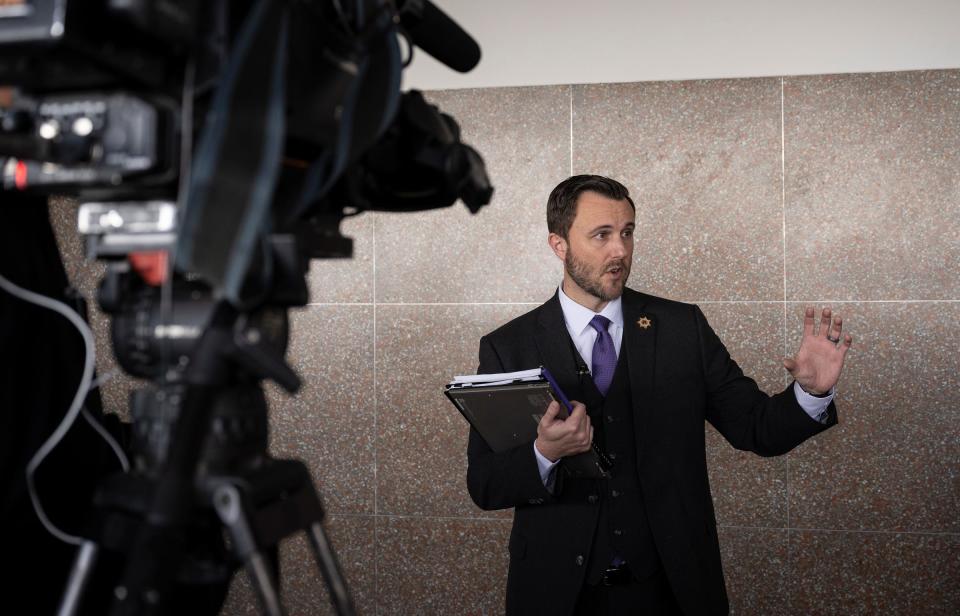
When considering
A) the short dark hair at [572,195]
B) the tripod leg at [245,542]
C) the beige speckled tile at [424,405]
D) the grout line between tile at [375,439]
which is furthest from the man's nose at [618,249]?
the tripod leg at [245,542]

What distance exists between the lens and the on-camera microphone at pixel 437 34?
0.88 meters

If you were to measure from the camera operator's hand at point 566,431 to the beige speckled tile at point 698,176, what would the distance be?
1.11 metres

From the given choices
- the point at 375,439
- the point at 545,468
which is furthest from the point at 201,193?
the point at 375,439

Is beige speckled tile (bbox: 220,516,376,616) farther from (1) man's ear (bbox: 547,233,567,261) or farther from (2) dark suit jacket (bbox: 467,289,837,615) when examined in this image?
(1) man's ear (bbox: 547,233,567,261)

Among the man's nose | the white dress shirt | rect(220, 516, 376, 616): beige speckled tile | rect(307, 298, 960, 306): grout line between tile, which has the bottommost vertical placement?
rect(220, 516, 376, 616): beige speckled tile

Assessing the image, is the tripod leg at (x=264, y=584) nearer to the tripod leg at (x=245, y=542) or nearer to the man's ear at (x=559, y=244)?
the tripod leg at (x=245, y=542)

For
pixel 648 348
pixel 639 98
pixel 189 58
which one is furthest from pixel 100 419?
pixel 639 98

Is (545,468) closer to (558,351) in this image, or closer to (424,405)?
(558,351)

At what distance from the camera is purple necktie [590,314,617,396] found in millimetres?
1876

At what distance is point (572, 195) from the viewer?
2.02 m

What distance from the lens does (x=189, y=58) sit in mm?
617

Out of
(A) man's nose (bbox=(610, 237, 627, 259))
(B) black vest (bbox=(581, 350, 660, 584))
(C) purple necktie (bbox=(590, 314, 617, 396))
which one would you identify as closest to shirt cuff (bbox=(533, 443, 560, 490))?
(B) black vest (bbox=(581, 350, 660, 584))

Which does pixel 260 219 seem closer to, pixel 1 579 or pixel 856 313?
pixel 1 579

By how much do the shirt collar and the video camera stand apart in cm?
115
